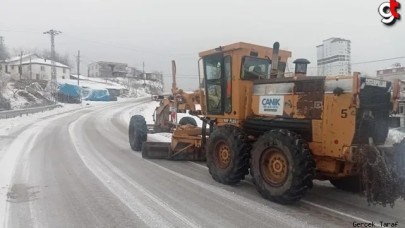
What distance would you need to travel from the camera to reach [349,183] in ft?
23.8

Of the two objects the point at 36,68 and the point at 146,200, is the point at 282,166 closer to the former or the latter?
the point at 146,200

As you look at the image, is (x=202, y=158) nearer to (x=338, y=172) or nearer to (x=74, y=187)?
(x=74, y=187)

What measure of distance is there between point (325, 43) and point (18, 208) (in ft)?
67.4

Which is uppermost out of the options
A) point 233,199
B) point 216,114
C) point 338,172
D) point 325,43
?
point 325,43

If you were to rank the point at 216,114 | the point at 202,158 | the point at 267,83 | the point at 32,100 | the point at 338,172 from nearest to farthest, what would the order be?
1. the point at 338,172
2. the point at 267,83
3. the point at 216,114
4. the point at 202,158
5. the point at 32,100

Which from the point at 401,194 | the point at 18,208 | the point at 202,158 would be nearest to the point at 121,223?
the point at 18,208

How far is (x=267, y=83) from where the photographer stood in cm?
730

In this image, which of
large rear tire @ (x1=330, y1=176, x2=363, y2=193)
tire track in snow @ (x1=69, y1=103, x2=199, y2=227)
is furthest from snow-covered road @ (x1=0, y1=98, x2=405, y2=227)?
large rear tire @ (x1=330, y1=176, x2=363, y2=193)

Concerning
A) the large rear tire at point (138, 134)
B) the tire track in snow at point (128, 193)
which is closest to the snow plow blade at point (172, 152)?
the tire track in snow at point (128, 193)

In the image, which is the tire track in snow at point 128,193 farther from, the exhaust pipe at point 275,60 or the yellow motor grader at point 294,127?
the exhaust pipe at point 275,60

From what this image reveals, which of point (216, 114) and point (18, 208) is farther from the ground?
point (216, 114)

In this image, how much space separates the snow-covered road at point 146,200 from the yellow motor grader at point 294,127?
1.28 ft

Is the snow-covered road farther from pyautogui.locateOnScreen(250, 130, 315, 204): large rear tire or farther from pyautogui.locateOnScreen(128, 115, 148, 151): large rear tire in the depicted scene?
pyautogui.locateOnScreen(128, 115, 148, 151): large rear tire

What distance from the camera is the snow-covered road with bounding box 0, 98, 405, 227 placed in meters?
5.59
